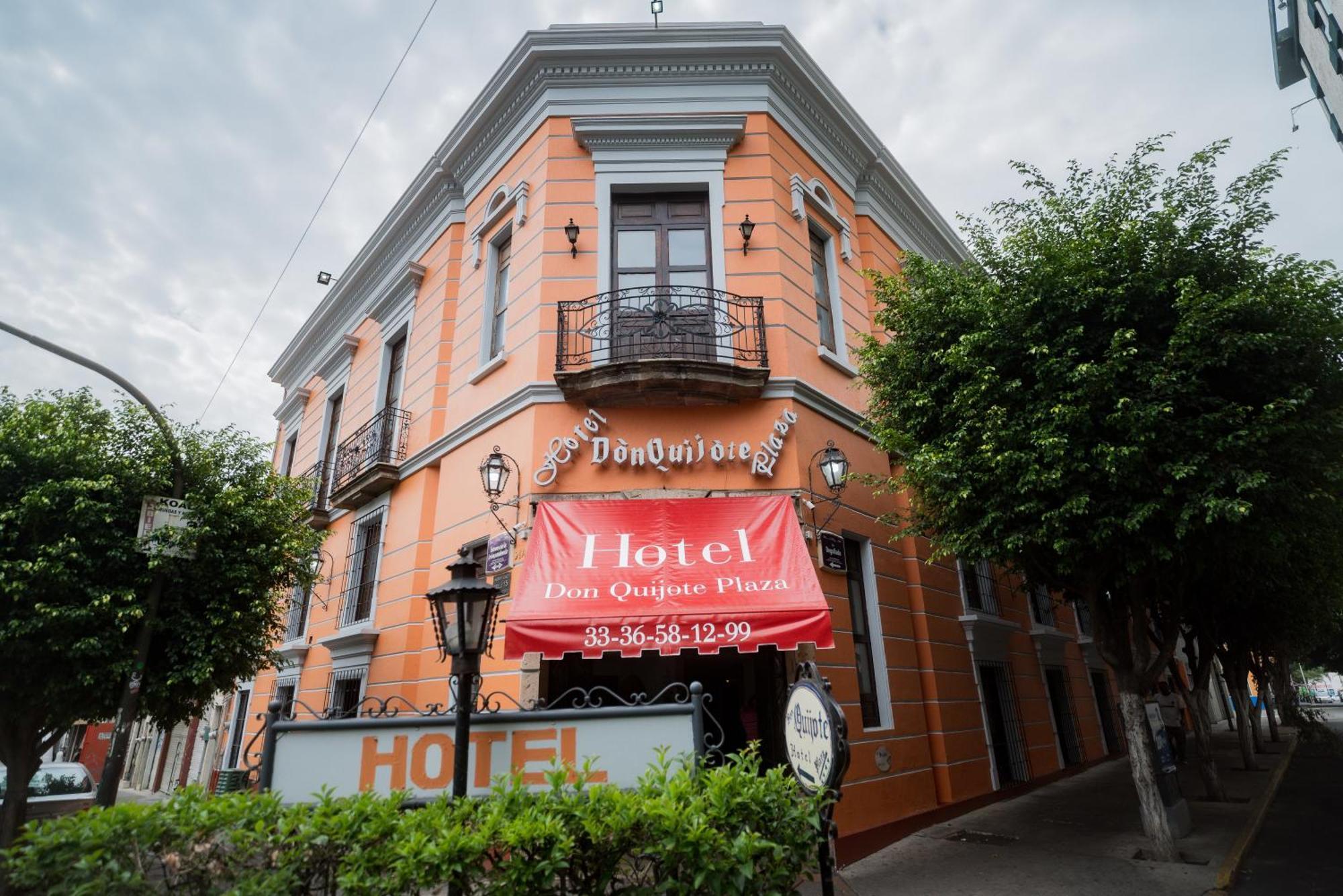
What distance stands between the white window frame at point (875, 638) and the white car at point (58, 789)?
1266cm

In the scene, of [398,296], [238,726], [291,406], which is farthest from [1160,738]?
[291,406]

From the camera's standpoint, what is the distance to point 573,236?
29.8 feet

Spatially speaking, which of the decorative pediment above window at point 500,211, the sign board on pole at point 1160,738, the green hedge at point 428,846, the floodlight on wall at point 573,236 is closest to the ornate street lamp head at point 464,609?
the green hedge at point 428,846

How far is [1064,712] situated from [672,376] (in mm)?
12019

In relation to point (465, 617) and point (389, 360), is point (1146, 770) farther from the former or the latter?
point (389, 360)

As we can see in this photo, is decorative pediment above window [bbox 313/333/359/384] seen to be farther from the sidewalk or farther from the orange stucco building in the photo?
the sidewalk

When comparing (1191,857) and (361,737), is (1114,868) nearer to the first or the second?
(1191,857)

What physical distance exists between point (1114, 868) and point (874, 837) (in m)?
2.38

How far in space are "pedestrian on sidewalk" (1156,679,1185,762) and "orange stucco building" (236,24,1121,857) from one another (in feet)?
9.06

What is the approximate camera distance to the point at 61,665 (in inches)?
300

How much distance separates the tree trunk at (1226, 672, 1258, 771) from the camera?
14836 mm

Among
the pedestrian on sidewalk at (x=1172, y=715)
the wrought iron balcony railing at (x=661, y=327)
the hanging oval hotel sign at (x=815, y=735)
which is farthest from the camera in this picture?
the pedestrian on sidewalk at (x=1172, y=715)

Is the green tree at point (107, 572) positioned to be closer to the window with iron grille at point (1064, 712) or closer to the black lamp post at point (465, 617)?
the black lamp post at point (465, 617)

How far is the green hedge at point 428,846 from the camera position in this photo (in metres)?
3.08
